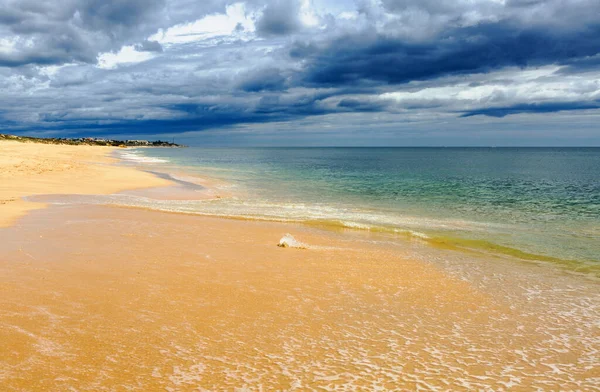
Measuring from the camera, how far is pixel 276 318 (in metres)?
7.64

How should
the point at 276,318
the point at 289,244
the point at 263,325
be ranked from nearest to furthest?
1. the point at 263,325
2. the point at 276,318
3. the point at 289,244

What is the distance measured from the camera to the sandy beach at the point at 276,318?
18.7 ft

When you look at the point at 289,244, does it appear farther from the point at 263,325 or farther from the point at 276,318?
the point at 263,325

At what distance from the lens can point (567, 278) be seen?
36.8 ft

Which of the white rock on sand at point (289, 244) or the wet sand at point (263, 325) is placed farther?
the white rock on sand at point (289, 244)

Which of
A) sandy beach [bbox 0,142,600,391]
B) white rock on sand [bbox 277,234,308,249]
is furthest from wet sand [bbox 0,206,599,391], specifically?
white rock on sand [bbox 277,234,308,249]

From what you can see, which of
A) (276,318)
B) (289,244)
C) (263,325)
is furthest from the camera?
(289,244)

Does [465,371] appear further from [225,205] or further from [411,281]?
[225,205]

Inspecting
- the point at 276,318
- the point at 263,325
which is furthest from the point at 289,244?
the point at 263,325

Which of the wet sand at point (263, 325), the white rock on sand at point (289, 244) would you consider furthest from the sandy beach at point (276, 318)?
the white rock on sand at point (289, 244)

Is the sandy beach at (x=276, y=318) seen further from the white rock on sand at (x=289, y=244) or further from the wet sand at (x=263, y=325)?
the white rock on sand at (x=289, y=244)

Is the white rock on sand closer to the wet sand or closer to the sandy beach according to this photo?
the sandy beach

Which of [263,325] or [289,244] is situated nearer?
[263,325]

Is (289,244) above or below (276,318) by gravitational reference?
above
